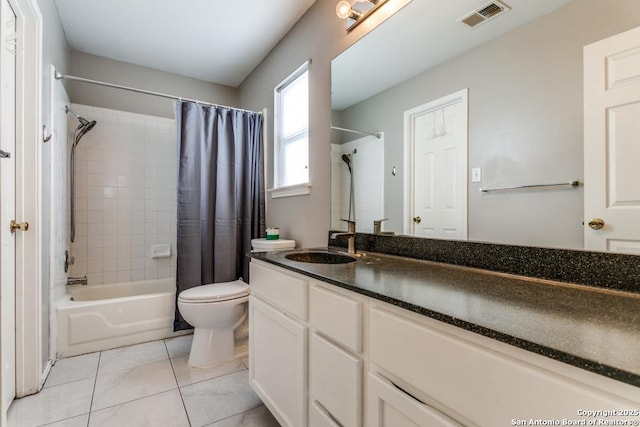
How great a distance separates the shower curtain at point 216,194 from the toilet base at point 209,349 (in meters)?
0.47

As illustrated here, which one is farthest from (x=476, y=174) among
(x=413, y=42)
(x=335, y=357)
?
(x=335, y=357)

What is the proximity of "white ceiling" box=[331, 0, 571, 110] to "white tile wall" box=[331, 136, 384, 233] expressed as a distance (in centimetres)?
27

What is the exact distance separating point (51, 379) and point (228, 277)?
119 centimetres

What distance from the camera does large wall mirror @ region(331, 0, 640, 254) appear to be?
0.90 metres

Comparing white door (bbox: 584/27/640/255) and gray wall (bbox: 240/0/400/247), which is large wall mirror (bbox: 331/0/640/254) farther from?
gray wall (bbox: 240/0/400/247)

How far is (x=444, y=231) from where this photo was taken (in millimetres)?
1249

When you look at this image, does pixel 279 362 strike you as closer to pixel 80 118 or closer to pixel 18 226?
pixel 18 226

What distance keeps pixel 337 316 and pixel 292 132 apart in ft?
5.67

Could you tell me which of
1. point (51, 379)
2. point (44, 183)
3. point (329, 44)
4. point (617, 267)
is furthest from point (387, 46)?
point (51, 379)

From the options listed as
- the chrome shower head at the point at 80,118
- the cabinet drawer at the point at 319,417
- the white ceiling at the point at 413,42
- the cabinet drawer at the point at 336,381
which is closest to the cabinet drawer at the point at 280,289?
the cabinet drawer at the point at 336,381

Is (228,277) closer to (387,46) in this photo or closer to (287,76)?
(287,76)

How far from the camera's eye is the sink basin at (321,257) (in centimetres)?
153

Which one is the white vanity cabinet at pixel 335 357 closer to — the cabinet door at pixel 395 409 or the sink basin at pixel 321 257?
Answer: the cabinet door at pixel 395 409

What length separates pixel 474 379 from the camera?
1.92 feet
